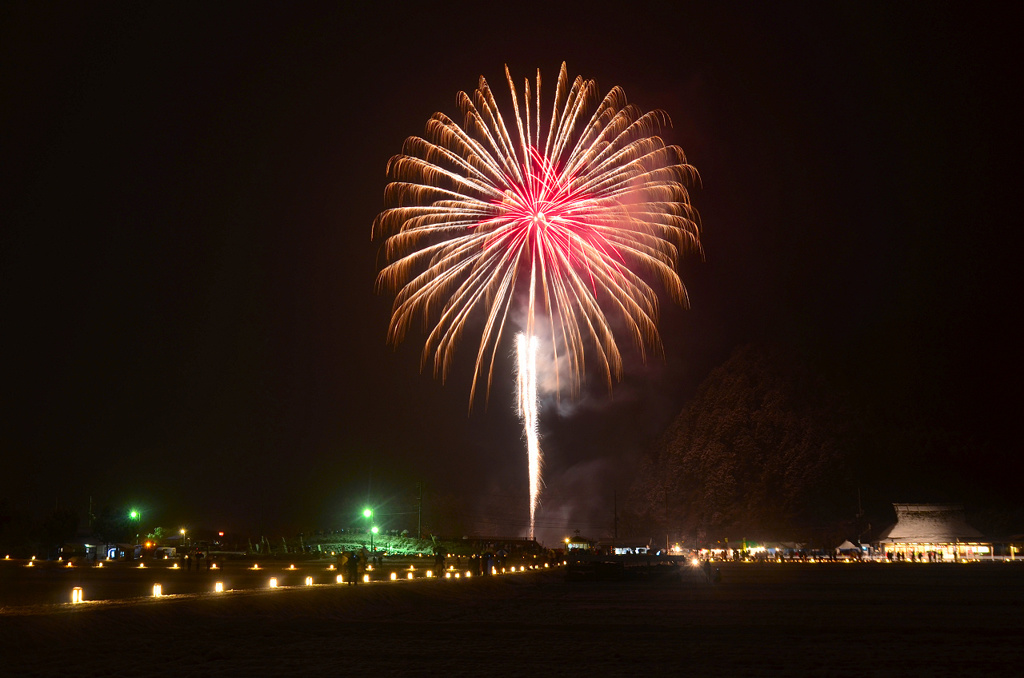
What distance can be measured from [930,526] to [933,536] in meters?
3.04

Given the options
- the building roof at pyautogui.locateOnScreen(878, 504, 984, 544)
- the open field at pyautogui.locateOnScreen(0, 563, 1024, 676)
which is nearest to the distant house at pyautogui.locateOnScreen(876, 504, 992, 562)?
the building roof at pyautogui.locateOnScreen(878, 504, 984, 544)

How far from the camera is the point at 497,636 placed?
68.2 feet

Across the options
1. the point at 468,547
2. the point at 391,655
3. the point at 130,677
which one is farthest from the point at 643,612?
the point at 468,547

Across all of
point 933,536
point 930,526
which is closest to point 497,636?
point 933,536

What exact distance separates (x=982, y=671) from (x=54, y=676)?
1546 centimetres

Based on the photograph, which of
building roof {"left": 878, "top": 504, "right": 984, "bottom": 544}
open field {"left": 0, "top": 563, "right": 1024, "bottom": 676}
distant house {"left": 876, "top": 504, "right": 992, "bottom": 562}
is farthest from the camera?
building roof {"left": 878, "top": 504, "right": 984, "bottom": 544}

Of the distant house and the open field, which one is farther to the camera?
the distant house

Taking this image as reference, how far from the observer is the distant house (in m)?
105

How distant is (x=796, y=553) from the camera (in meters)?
114

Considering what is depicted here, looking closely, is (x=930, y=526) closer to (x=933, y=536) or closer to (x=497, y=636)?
(x=933, y=536)

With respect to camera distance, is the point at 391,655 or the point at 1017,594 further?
the point at 1017,594

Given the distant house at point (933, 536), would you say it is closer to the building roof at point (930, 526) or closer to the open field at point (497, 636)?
the building roof at point (930, 526)

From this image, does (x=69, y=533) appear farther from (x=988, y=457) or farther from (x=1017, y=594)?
(x=988, y=457)

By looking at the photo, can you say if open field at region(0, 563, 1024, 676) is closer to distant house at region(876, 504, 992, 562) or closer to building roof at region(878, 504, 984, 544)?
distant house at region(876, 504, 992, 562)
